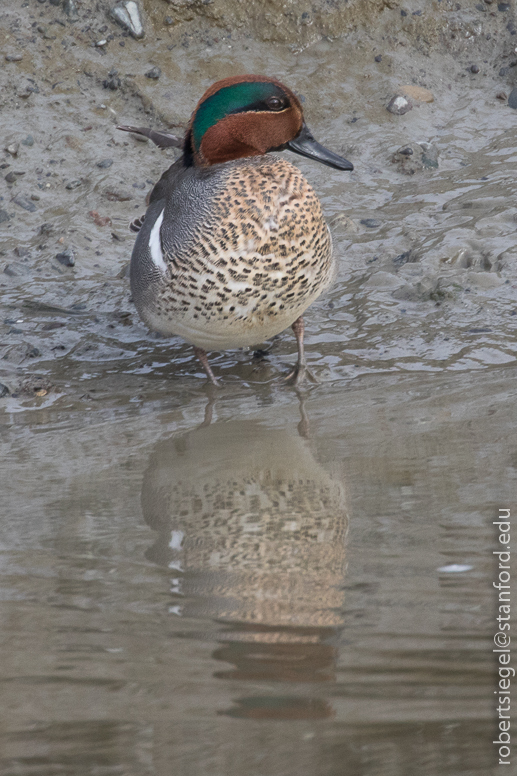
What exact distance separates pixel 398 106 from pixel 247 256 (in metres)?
3.01

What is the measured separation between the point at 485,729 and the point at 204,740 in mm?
470

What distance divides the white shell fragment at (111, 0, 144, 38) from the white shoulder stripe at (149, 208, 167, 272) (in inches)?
107

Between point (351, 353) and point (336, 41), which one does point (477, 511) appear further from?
point (336, 41)

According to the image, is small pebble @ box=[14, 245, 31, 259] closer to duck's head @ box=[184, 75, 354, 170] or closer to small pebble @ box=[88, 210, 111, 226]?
small pebble @ box=[88, 210, 111, 226]

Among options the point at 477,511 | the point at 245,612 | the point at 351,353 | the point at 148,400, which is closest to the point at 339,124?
the point at 351,353

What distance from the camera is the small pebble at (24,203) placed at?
4.95m

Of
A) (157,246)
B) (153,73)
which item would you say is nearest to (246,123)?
(157,246)

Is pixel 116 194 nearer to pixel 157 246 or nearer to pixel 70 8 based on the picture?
pixel 70 8

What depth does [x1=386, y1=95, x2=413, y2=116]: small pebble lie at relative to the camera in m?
5.67

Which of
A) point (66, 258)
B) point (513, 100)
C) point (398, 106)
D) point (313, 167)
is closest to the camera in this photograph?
point (66, 258)

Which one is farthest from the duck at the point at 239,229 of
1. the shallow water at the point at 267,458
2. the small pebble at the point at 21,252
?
the small pebble at the point at 21,252

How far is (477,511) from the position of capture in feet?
7.47

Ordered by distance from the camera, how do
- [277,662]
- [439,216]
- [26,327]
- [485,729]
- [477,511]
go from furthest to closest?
[439,216], [26,327], [477,511], [277,662], [485,729]

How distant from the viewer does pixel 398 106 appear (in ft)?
18.6
